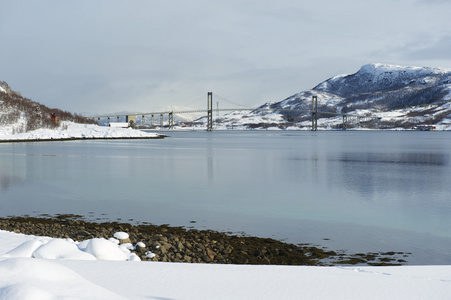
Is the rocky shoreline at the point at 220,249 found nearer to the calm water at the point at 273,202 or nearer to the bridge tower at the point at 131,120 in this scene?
the calm water at the point at 273,202

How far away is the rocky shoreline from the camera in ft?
26.2

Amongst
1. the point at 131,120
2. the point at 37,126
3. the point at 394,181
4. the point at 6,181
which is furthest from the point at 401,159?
the point at 131,120

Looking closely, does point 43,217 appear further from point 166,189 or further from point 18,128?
point 18,128

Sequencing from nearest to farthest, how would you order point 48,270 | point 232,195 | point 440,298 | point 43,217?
point 48,270, point 440,298, point 43,217, point 232,195

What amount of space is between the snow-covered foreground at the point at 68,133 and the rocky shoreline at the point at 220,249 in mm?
70866

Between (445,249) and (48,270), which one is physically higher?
(48,270)

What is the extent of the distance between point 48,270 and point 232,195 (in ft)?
41.7

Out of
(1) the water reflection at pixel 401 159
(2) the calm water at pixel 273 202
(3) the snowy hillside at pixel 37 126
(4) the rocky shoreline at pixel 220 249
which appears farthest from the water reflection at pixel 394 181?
(3) the snowy hillside at pixel 37 126

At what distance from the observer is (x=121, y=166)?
96.0 ft

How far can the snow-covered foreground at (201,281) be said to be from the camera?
404 cm

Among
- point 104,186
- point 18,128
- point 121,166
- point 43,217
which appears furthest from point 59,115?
point 43,217

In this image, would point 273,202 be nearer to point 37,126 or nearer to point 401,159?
point 401,159

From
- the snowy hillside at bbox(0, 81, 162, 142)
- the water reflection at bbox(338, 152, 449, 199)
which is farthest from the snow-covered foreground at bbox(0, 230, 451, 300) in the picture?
the snowy hillside at bbox(0, 81, 162, 142)

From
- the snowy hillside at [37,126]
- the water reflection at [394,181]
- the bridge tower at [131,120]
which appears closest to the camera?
the water reflection at [394,181]
